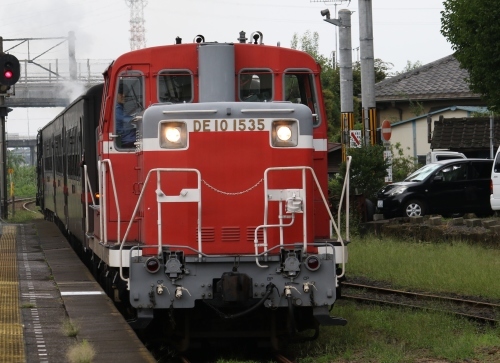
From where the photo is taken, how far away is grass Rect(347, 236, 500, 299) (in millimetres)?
14742

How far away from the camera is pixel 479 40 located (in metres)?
24.2

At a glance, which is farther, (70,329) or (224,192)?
(224,192)

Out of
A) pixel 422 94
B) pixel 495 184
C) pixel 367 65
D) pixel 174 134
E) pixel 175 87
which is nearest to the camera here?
pixel 174 134

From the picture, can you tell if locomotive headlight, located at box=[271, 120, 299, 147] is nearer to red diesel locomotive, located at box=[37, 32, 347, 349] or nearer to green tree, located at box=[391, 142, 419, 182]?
red diesel locomotive, located at box=[37, 32, 347, 349]

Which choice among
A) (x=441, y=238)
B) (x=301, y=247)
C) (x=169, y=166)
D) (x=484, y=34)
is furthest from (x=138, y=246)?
(x=484, y=34)

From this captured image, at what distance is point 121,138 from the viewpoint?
10.7 meters

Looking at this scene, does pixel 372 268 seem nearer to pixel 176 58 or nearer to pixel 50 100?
pixel 176 58

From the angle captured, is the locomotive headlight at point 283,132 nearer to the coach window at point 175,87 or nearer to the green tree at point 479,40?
the coach window at point 175,87

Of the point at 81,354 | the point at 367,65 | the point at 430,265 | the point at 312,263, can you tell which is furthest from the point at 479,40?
the point at 81,354

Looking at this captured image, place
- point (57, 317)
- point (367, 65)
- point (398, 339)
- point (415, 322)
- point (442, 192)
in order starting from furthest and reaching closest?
1. point (442, 192)
2. point (367, 65)
3. point (415, 322)
4. point (398, 339)
5. point (57, 317)

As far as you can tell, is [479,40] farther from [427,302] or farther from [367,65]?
[427,302]

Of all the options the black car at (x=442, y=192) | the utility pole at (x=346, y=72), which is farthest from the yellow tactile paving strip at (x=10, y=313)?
the black car at (x=442, y=192)

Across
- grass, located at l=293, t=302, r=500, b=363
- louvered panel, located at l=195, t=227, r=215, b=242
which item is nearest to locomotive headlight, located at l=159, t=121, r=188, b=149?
louvered panel, located at l=195, t=227, r=215, b=242

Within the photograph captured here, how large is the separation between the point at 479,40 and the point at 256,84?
15.0 meters
